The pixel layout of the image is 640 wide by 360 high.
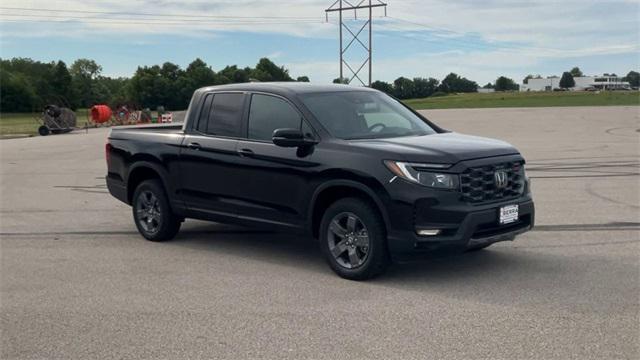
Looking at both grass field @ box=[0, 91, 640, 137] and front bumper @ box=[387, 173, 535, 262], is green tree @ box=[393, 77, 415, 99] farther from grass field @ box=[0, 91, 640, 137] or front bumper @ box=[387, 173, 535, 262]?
front bumper @ box=[387, 173, 535, 262]

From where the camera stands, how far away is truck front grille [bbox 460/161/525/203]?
6121mm

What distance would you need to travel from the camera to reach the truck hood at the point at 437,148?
20.0 ft

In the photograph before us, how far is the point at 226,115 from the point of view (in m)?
7.72

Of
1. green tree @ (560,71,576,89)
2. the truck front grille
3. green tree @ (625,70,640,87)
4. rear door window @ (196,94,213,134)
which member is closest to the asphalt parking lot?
the truck front grille

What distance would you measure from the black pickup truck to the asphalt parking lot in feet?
1.40

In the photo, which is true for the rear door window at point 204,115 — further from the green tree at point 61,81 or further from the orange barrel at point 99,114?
the green tree at point 61,81

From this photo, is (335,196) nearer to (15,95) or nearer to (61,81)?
(61,81)

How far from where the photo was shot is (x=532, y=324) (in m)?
5.10


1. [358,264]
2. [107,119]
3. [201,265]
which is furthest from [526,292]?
[107,119]

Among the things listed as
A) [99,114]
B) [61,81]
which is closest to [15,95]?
[61,81]

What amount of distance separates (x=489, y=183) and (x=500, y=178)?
0.18 m

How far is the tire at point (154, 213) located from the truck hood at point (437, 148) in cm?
279

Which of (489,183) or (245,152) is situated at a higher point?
(245,152)

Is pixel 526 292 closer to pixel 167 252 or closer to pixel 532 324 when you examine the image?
pixel 532 324
